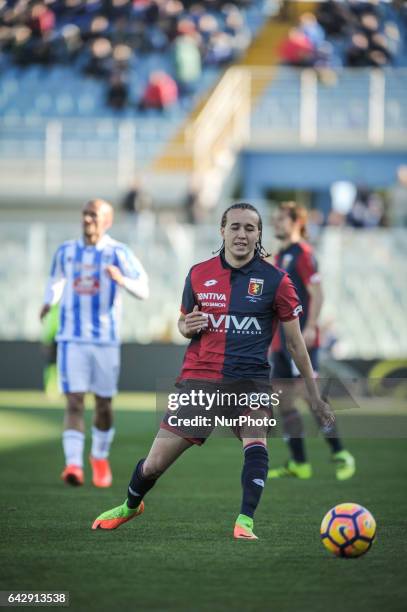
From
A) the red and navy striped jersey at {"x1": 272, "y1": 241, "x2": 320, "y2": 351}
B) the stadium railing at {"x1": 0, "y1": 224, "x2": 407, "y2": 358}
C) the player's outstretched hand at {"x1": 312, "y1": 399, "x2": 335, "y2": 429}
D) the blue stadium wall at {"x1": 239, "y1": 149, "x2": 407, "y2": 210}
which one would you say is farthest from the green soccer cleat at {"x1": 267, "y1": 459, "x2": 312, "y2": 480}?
the blue stadium wall at {"x1": 239, "y1": 149, "x2": 407, "y2": 210}

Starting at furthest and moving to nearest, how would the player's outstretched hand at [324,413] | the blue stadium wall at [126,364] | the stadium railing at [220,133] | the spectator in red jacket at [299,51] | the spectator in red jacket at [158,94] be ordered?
the spectator in red jacket at [299,51], the spectator in red jacket at [158,94], the stadium railing at [220,133], the blue stadium wall at [126,364], the player's outstretched hand at [324,413]

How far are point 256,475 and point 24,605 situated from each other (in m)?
1.83

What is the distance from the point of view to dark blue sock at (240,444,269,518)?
6055 mm

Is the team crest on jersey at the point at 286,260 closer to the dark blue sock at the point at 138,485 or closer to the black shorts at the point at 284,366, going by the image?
the black shorts at the point at 284,366

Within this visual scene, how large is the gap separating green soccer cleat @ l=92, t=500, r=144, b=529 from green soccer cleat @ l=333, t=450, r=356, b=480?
10.1 feet

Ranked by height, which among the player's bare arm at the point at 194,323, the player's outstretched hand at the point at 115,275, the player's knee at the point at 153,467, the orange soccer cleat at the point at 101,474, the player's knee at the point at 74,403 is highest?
the player's bare arm at the point at 194,323

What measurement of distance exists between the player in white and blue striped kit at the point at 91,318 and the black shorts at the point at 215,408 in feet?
8.67

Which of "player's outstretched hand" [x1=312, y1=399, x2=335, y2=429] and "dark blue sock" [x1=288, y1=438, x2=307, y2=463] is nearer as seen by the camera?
"player's outstretched hand" [x1=312, y1=399, x2=335, y2=429]

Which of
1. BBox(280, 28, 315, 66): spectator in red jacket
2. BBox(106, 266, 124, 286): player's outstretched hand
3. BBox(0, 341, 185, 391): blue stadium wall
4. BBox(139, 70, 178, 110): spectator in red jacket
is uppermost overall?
BBox(280, 28, 315, 66): spectator in red jacket

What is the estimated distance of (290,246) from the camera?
9094 millimetres

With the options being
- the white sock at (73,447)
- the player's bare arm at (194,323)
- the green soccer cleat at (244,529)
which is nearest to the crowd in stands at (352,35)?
the white sock at (73,447)

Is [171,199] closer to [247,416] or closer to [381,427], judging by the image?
[381,427]

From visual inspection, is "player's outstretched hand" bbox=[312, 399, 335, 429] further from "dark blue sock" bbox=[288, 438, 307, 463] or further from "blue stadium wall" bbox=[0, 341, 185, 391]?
"blue stadium wall" bbox=[0, 341, 185, 391]

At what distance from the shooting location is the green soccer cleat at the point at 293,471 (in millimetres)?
9250
